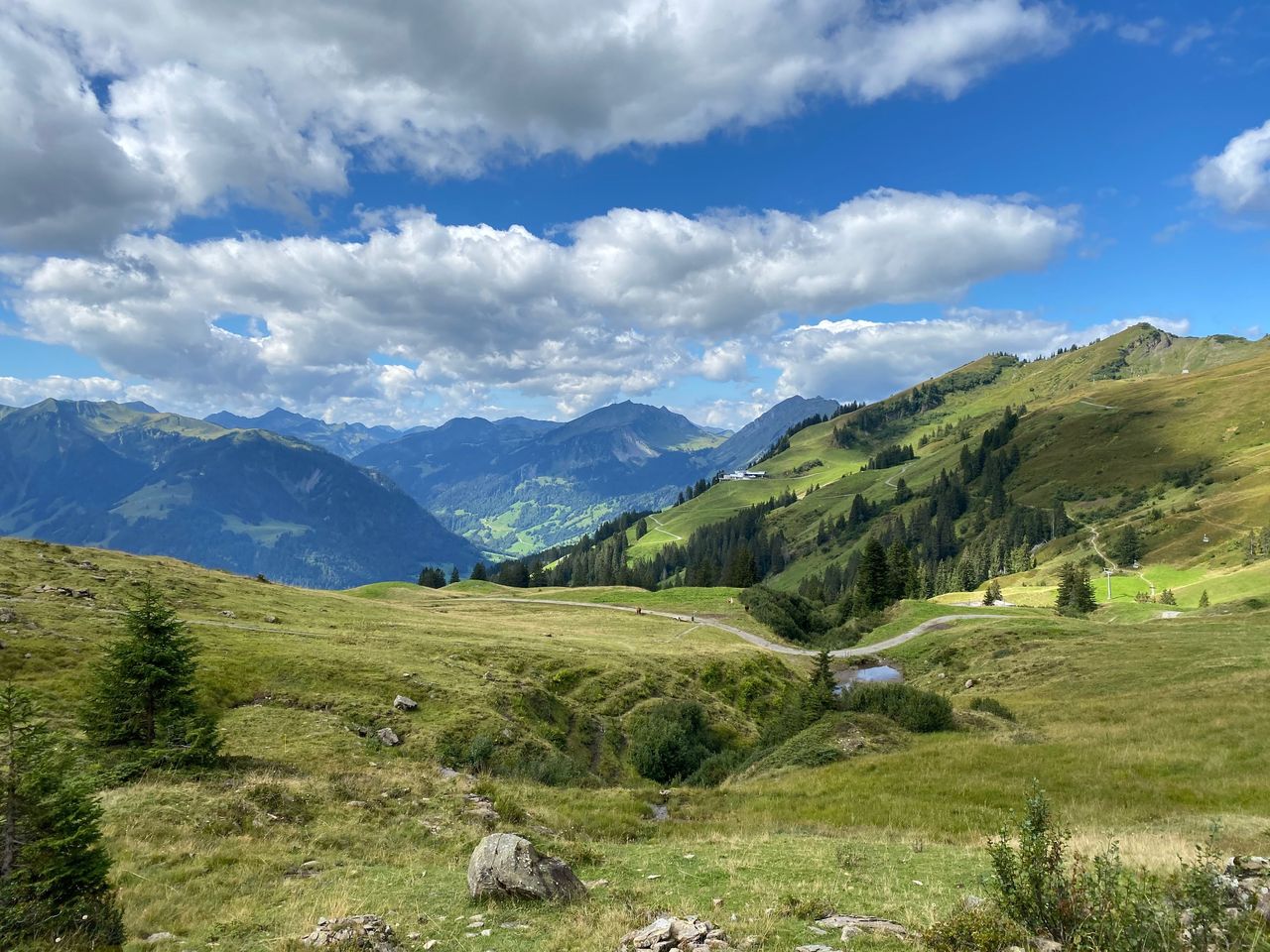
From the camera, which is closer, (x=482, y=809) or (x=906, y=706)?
(x=482, y=809)

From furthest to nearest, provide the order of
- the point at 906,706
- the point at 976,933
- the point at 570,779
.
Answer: the point at 906,706 → the point at 570,779 → the point at 976,933

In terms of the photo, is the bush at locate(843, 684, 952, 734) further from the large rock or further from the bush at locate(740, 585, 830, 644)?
the bush at locate(740, 585, 830, 644)

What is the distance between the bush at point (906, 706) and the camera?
3394 centimetres

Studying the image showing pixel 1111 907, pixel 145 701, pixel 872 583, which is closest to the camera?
pixel 1111 907

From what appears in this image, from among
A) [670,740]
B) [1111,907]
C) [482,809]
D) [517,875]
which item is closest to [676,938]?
[517,875]

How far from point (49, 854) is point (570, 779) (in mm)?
23592

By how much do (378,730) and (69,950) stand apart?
77.3ft

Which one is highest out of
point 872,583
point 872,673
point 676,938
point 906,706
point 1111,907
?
point 1111,907

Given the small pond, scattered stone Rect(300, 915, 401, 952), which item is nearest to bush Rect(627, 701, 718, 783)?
the small pond

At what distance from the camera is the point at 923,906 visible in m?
12.2

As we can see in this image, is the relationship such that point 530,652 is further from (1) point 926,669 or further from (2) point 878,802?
(1) point 926,669

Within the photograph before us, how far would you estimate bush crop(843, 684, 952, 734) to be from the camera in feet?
111

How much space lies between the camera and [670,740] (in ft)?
134

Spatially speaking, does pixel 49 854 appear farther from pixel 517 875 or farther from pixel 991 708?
pixel 991 708
